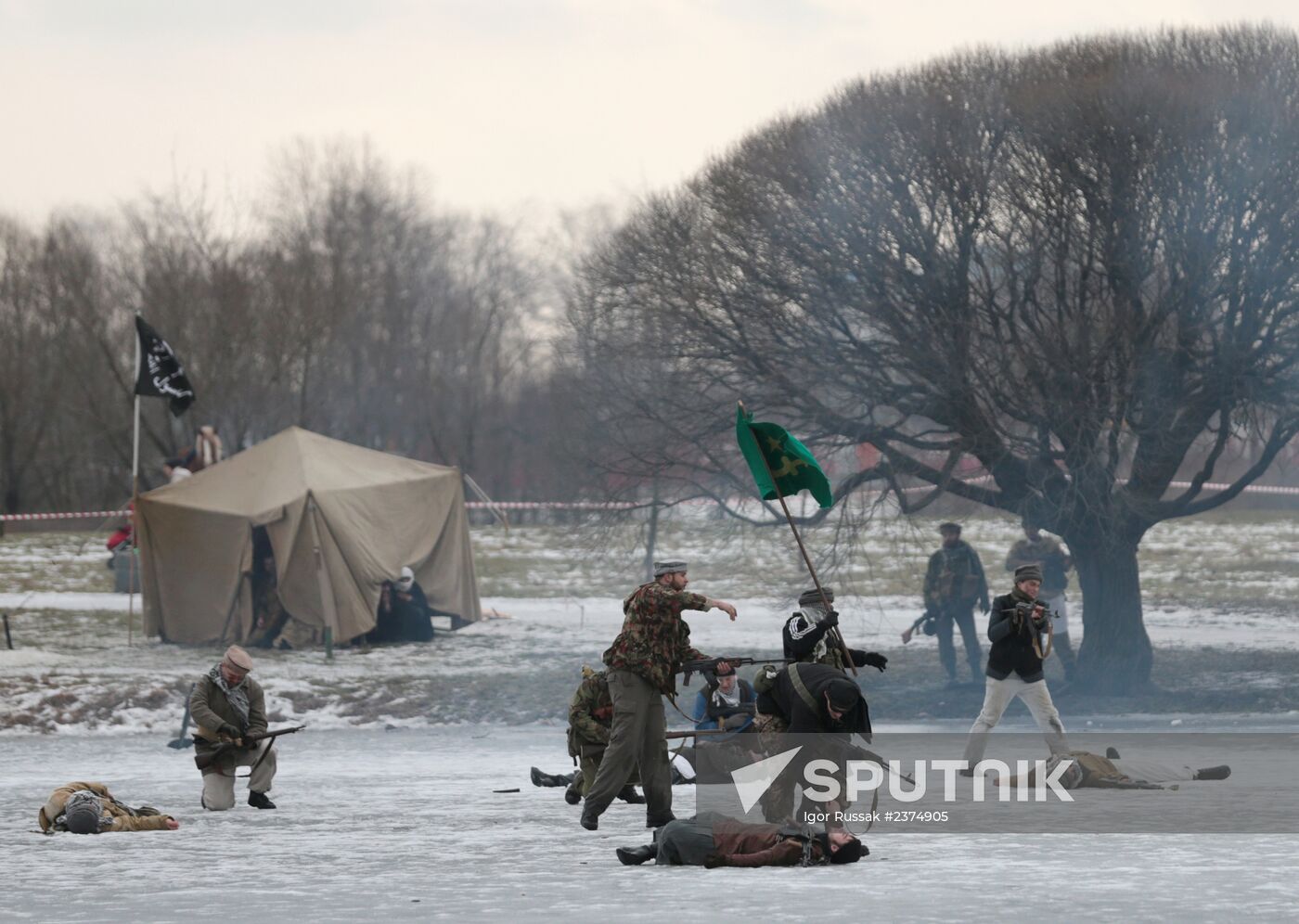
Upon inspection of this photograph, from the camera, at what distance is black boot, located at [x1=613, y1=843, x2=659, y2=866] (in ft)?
31.9

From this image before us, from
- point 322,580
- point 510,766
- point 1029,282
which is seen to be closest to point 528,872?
point 510,766

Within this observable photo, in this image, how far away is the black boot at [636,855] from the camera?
31.9 feet

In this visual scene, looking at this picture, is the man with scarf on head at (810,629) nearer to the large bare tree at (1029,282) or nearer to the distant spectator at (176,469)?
the large bare tree at (1029,282)

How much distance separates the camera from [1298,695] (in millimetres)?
19172

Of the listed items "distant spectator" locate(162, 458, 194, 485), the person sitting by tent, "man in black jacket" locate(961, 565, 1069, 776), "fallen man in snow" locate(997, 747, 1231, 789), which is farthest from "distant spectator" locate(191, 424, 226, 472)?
"fallen man in snow" locate(997, 747, 1231, 789)

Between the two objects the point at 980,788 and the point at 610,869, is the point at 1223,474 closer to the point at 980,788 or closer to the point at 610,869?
the point at 980,788

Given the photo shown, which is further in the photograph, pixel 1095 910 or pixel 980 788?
pixel 980 788

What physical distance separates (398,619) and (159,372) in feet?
16.0

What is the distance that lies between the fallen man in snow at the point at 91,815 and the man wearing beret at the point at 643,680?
Answer: 105 inches

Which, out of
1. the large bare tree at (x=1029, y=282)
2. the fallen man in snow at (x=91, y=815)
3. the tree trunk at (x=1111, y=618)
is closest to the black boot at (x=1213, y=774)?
the large bare tree at (x=1029, y=282)

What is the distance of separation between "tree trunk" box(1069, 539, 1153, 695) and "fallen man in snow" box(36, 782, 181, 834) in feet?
37.1

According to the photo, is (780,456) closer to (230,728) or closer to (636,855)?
(636,855)

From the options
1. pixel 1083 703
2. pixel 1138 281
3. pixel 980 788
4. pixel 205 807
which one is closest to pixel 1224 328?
pixel 1138 281

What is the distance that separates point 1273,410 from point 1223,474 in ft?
68.9
